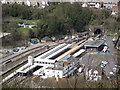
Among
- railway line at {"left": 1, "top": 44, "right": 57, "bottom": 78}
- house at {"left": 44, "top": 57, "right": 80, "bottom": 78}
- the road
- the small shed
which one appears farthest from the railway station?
the small shed

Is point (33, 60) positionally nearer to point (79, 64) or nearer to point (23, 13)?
point (79, 64)

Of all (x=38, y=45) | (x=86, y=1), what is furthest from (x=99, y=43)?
(x=86, y=1)

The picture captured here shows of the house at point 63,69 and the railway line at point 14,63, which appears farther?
the railway line at point 14,63

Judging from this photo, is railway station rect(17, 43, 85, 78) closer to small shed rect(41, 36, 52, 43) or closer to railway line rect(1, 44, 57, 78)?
railway line rect(1, 44, 57, 78)

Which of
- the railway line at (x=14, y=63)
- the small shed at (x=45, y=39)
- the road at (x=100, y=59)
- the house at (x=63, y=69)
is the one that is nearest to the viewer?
the house at (x=63, y=69)

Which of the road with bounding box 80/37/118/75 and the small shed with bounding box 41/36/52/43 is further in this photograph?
the small shed with bounding box 41/36/52/43

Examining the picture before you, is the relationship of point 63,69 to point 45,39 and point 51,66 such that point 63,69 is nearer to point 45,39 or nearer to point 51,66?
point 51,66

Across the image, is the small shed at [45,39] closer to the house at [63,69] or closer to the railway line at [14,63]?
the railway line at [14,63]

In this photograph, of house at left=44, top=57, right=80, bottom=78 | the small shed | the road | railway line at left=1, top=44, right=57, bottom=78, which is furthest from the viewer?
the small shed

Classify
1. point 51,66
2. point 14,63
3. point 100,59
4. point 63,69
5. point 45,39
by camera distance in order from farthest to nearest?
1. point 45,39
2. point 100,59
3. point 14,63
4. point 51,66
5. point 63,69

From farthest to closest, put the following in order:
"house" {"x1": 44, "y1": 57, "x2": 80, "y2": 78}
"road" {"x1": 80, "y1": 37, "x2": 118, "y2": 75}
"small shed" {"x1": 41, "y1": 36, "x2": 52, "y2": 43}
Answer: "small shed" {"x1": 41, "y1": 36, "x2": 52, "y2": 43} < "road" {"x1": 80, "y1": 37, "x2": 118, "y2": 75} < "house" {"x1": 44, "y1": 57, "x2": 80, "y2": 78}

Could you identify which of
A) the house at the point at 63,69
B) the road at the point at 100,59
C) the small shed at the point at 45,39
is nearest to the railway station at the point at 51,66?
the house at the point at 63,69

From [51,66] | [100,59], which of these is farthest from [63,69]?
[100,59]
